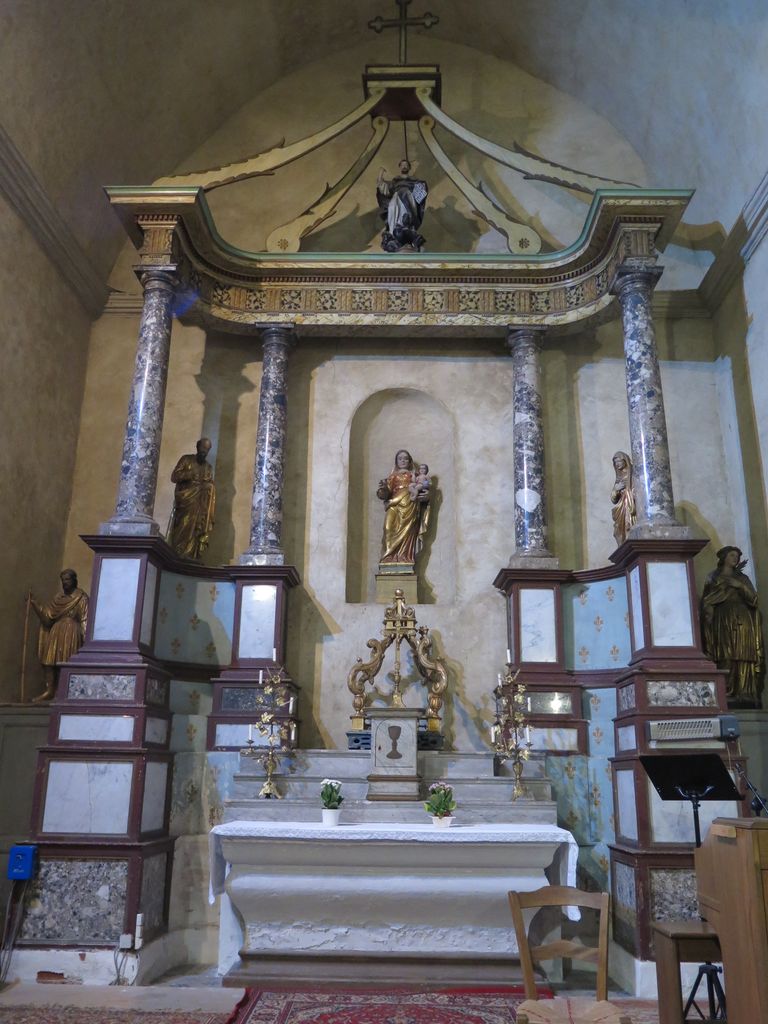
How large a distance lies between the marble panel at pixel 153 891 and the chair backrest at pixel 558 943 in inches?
156

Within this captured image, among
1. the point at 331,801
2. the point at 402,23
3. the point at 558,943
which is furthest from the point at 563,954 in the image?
the point at 402,23

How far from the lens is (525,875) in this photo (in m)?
7.04

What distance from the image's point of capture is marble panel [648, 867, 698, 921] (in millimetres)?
7422

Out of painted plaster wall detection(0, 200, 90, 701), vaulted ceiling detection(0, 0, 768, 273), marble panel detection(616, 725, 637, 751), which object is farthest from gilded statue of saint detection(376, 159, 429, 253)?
marble panel detection(616, 725, 637, 751)

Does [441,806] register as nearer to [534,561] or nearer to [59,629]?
[534,561]

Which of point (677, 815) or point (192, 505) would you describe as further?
point (192, 505)

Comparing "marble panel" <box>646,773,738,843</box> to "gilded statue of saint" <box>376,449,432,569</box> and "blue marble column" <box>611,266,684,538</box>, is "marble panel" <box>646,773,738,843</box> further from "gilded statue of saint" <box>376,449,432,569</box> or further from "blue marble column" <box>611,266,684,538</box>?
"gilded statue of saint" <box>376,449,432,569</box>

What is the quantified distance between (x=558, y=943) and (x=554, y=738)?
4178 millimetres

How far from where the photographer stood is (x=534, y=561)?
991cm

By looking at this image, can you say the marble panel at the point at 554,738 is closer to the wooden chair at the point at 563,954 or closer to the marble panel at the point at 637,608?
the marble panel at the point at 637,608

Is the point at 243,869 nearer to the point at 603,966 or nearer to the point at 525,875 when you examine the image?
the point at 525,875

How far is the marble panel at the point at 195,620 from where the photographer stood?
9.56 m

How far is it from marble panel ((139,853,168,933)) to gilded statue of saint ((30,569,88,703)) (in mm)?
2303

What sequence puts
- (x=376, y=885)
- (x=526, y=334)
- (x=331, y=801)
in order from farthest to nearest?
(x=526, y=334)
(x=331, y=801)
(x=376, y=885)
